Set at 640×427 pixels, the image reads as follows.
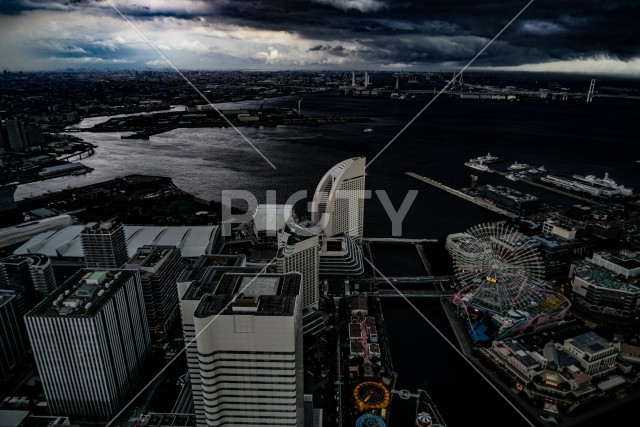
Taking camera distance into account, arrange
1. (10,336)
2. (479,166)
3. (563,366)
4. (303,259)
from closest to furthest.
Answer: (563,366)
(10,336)
(303,259)
(479,166)

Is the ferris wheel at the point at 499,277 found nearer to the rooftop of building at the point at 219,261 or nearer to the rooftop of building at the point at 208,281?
the rooftop of building at the point at 219,261

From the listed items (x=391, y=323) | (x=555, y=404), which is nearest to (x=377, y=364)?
(x=391, y=323)

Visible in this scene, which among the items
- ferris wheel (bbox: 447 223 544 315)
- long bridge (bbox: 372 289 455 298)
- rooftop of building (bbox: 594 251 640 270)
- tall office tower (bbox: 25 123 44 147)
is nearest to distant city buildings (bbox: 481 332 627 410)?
ferris wheel (bbox: 447 223 544 315)

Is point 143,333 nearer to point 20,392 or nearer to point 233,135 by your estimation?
point 20,392

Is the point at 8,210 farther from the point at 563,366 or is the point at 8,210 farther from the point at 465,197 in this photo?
the point at 563,366

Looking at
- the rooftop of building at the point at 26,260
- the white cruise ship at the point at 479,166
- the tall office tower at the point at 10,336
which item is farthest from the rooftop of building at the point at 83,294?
the white cruise ship at the point at 479,166

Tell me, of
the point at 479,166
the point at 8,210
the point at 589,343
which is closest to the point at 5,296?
the point at 8,210
